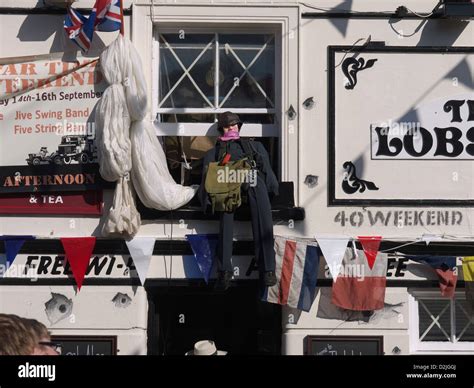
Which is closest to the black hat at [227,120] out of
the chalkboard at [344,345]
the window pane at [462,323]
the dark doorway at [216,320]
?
the dark doorway at [216,320]

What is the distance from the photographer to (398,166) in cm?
959

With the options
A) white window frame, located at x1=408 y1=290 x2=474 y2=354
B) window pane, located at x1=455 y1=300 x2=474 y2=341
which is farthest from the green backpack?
window pane, located at x1=455 y1=300 x2=474 y2=341

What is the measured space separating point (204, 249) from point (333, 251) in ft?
4.39

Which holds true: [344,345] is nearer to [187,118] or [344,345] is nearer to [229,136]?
[229,136]

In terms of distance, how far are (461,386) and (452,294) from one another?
1.45 meters

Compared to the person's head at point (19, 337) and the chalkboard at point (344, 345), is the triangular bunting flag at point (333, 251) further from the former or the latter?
the person's head at point (19, 337)

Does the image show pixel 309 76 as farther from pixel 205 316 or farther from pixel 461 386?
pixel 461 386

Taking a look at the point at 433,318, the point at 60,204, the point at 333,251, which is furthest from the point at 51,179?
the point at 433,318

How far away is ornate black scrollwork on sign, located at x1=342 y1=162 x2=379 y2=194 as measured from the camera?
31.3 ft

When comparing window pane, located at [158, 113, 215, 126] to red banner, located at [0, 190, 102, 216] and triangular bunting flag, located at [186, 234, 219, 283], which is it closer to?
red banner, located at [0, 190, 102, 216]

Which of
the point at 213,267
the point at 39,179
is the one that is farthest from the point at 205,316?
the point at 39,179

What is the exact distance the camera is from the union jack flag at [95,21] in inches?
366

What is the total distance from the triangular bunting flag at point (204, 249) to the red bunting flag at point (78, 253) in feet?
3.42

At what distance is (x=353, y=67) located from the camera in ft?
31.5
